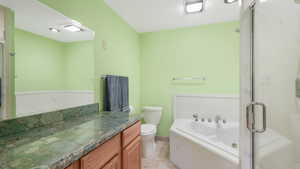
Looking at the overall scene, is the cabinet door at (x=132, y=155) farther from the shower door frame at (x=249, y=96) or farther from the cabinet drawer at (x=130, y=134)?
the shower door frame at (x=249, y=96)

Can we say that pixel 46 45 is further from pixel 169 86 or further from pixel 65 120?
pixel 169 86

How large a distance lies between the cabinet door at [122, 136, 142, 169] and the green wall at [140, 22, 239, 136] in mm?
1575

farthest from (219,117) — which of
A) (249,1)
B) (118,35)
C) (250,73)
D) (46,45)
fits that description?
(46,45)

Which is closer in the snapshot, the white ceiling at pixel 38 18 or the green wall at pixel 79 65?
the white ceiling at pixel 38 18

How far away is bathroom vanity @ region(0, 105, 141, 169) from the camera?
647 mm

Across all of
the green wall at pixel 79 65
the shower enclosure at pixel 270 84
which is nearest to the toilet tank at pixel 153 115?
the green wall at pixel 79 65

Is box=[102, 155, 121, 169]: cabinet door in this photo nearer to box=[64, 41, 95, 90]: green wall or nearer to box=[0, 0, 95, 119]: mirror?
box=[0, 0, 95, 119]: mirror

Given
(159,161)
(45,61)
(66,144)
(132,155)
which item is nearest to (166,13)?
(45,61)

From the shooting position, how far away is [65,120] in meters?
1.33

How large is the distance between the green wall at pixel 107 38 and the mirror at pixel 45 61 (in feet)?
0.40

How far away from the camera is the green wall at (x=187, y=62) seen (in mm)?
2646

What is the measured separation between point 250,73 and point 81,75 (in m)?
1.62

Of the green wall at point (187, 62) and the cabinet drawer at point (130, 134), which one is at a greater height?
the green wall at point (187, 62)

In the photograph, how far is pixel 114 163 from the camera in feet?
3.65
